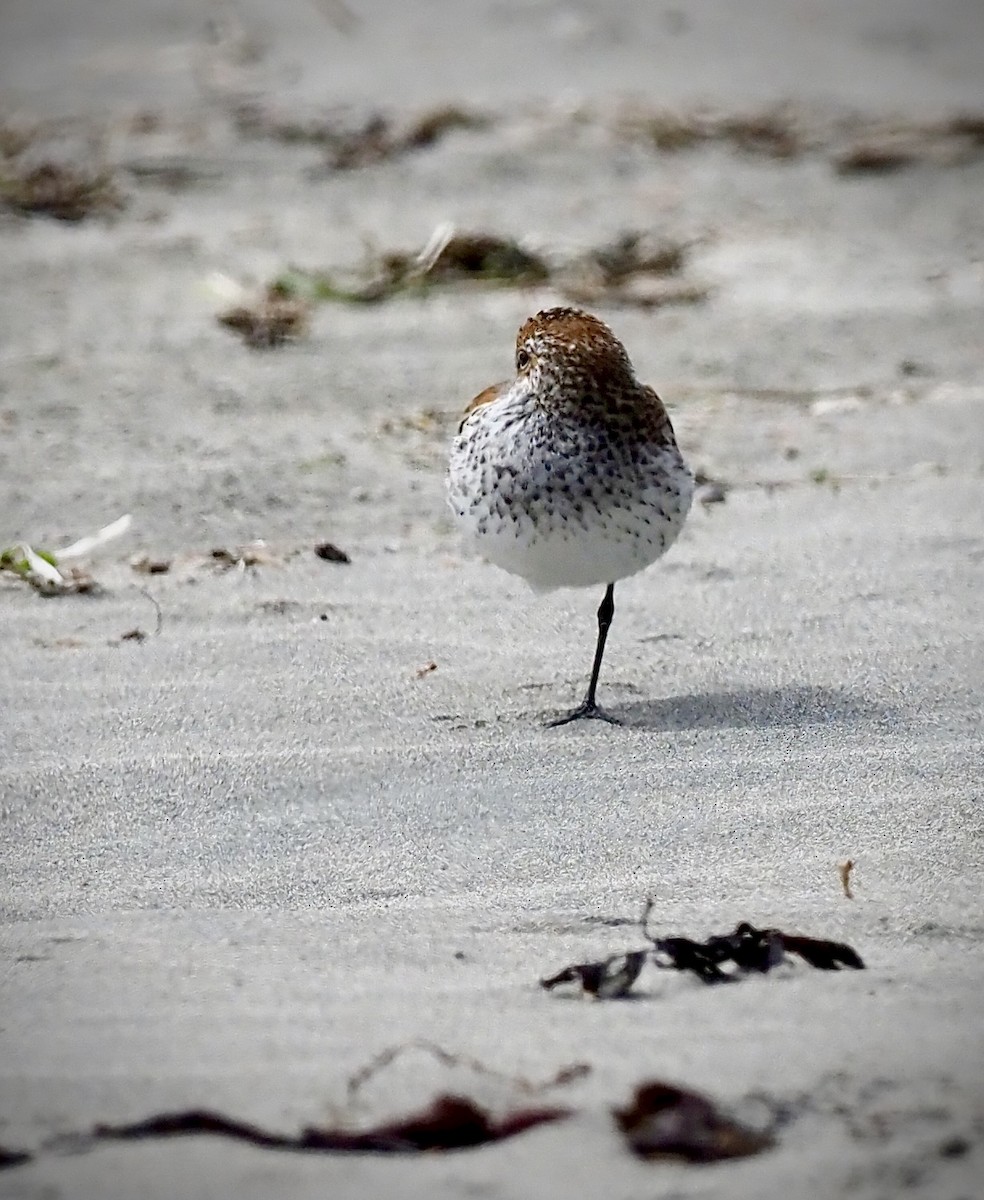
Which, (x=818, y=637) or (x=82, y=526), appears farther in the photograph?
(x=82, y=526)

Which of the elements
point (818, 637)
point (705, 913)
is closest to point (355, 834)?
point (705, 913)

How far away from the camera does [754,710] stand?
5.66 m

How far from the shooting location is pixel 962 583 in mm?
6551

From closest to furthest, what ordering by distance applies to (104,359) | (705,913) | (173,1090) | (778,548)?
(173,1090) < (705,913) < (778,548) < (104,359)

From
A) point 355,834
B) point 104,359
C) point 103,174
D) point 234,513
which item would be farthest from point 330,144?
point 355,834

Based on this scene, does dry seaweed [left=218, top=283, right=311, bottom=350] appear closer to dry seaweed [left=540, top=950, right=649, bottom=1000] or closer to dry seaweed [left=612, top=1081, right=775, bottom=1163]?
dry seaweed [left=540, top=950, right=649, bottom=1000]

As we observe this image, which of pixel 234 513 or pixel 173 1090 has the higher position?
pixel 173 1090

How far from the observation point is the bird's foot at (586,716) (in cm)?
558

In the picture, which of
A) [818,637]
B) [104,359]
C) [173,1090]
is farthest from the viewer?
[104,359]

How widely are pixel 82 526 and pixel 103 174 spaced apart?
4.65 m

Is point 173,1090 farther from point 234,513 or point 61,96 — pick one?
point 61,96

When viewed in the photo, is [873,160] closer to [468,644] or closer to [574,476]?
[468,644]

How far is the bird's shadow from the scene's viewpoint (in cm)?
556

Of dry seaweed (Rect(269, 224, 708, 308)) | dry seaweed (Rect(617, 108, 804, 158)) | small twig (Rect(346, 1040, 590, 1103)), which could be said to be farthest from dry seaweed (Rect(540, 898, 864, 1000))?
dry seaweed (Rect(617, 108, 804, 158))
